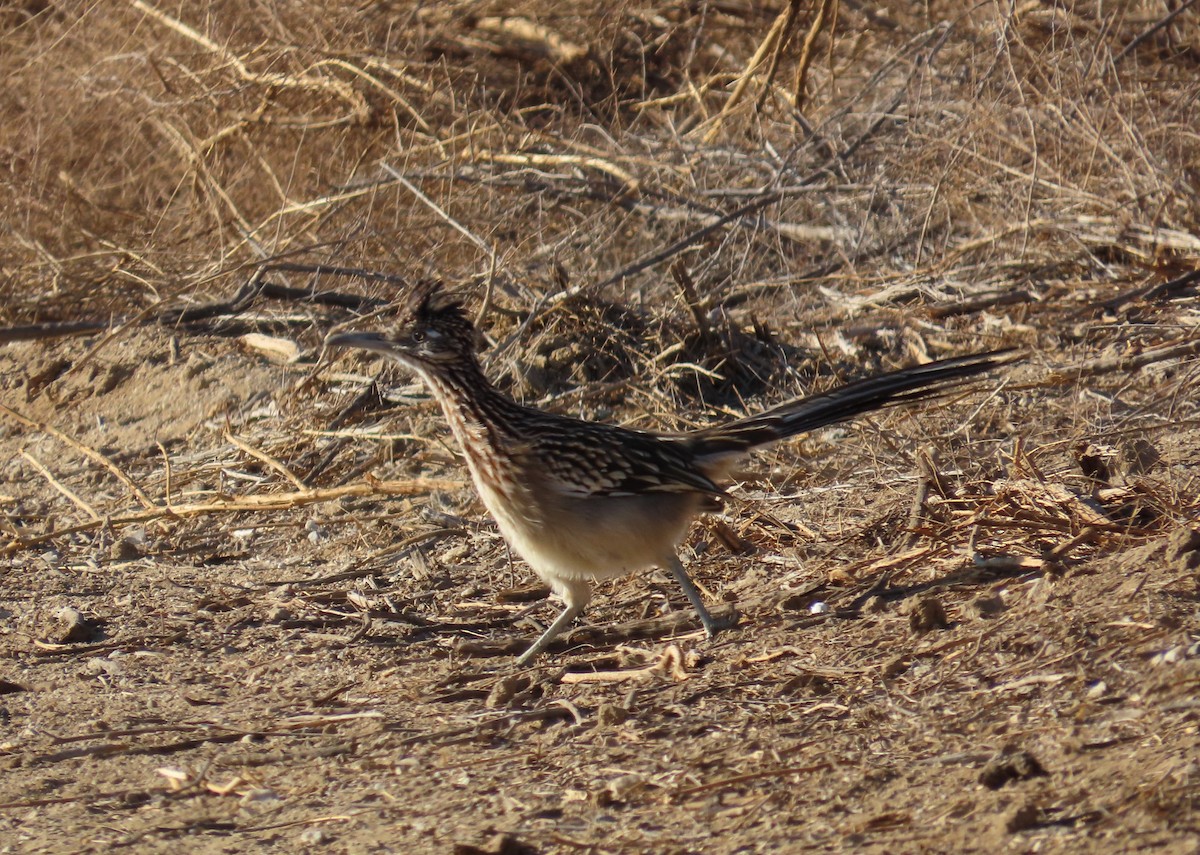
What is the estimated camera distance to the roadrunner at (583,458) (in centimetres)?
486

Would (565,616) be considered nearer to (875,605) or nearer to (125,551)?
(875,605)

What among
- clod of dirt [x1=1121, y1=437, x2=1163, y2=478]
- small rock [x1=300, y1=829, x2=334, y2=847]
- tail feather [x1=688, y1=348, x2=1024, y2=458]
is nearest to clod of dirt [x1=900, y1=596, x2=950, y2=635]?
tail feather [x1=688, y1=348, x2=1024, y2=458]

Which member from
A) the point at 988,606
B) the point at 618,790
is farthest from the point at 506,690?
the point at 988,606

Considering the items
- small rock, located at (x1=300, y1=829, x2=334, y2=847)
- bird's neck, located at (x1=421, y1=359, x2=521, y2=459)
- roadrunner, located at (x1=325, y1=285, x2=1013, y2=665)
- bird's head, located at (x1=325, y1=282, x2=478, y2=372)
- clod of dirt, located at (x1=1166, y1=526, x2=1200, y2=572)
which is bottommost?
clod of dirt, located at (x1=1166, y1=526, x2=1200, y2=572)

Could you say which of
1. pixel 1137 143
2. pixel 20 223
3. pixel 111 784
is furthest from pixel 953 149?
pixel 20 223

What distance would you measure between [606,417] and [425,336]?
2270 millimetres

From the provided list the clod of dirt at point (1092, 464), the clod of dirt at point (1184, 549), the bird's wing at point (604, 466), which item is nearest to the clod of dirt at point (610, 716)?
the bird's wing at point (604, 466)

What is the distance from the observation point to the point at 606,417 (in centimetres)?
735

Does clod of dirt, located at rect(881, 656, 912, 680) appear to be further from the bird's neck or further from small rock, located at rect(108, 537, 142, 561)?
small rock, located at rect(108, 537, 142, 561)

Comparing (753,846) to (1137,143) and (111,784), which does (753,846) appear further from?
(1137,143)

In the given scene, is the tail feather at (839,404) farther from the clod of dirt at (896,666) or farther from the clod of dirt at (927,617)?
the clod of dirt at (896,666)

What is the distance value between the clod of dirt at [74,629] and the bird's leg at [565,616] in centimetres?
172

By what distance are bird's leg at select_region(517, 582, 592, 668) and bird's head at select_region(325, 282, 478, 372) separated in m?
0.89

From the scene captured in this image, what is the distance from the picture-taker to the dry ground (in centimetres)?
373
